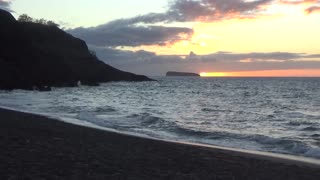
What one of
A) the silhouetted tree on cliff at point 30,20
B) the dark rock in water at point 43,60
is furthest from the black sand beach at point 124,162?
the silhouetted tree on cliff at point 30,20

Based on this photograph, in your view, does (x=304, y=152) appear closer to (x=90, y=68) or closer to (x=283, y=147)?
(x=283, y=147)

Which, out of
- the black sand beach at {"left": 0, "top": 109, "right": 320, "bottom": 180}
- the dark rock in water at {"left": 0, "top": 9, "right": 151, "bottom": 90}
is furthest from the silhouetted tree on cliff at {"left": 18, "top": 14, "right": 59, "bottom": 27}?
the black sand beach at {"left": 0, "top": 109, "right": 320, "bottom": 180}

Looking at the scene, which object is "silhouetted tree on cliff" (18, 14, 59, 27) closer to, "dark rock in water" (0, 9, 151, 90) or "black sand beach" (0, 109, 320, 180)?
"dark rock in water" (0, 9, 151, 90)

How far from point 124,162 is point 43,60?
3833 inches

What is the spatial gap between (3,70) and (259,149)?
62.4 m

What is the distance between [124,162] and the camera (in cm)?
1212

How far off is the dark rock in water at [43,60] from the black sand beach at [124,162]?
200ft

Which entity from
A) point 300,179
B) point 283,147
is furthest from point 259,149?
point 300,179

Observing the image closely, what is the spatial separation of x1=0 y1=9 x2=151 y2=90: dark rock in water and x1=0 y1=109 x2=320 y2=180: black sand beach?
6107 cm

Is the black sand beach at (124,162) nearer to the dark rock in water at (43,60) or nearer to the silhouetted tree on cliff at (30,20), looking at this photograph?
the dark rock in water at (43,60)

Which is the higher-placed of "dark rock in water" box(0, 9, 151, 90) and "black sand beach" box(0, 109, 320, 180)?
"dark rock in water" box(0, 9, 151, 90)

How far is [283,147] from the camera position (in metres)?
19.2

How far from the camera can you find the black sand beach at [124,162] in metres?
10.2

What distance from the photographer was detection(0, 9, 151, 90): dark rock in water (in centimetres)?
8109
